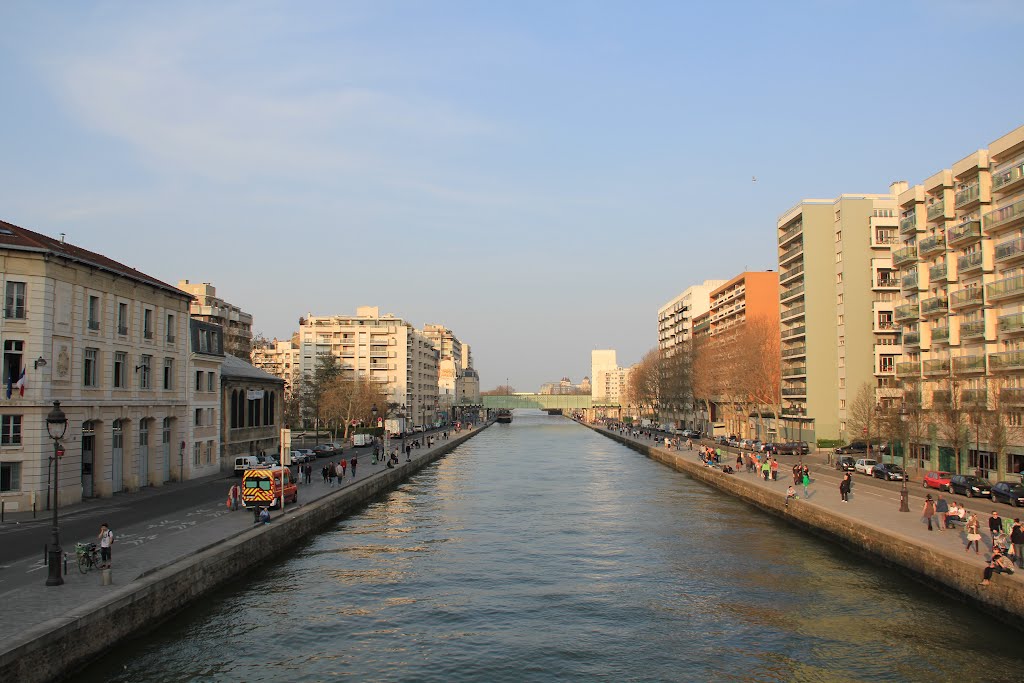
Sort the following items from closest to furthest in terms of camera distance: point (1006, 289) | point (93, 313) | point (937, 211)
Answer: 1. point (93, 313)
2. point (1006, 289)
3. point (937, 211)

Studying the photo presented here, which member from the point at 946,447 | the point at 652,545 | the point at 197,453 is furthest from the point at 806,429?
the point at 197,453

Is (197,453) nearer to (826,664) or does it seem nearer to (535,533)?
(535,533)

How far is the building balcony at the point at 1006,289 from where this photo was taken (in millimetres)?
47781

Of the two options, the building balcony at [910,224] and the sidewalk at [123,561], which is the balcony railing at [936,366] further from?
the sidewalk at [123,561]

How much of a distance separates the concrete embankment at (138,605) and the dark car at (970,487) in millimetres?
35346

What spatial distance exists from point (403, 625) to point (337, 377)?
105 m

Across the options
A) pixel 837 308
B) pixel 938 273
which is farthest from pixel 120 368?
pixel 837 308

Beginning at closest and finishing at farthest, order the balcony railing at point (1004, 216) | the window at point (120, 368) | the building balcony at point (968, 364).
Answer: the window at point (120, 368) < the balcony railing at point (1004, 216) < the building balcony at point (968, 364)

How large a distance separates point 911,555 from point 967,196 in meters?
35.5

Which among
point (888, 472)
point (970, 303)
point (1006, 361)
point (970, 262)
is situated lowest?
point (888, 472)

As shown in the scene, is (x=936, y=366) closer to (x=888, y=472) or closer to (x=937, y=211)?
(x=888, y=472)

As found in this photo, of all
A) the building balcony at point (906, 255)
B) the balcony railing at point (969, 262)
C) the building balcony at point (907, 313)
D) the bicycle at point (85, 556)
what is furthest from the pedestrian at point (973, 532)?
the building balcony at point (906, 255)

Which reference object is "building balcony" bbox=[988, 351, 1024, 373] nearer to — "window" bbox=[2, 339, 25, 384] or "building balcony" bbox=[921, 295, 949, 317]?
"building balcony" bbox=[921, 295, 949, 317]

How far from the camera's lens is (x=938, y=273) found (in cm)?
5769
